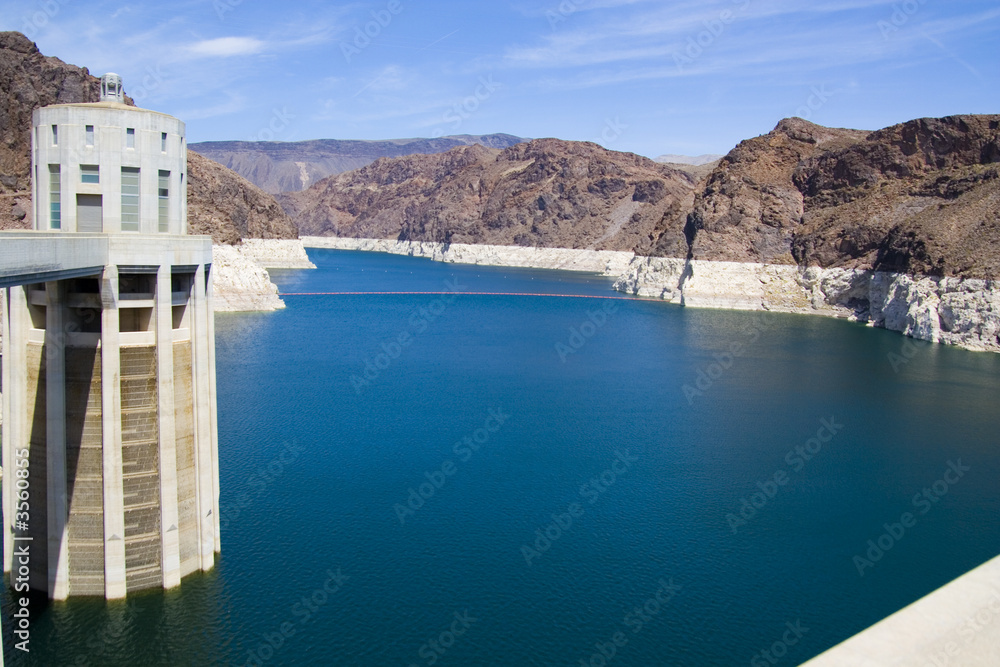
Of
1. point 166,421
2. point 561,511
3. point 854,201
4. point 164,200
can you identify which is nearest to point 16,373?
point 166,421

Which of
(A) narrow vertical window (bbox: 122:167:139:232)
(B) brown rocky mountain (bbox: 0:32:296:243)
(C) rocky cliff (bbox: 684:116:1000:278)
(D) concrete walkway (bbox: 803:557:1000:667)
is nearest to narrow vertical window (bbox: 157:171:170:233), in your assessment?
(A) narrow vertical window (bbox: 122:167:139:232)

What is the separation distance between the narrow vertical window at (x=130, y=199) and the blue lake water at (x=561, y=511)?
9.13 m

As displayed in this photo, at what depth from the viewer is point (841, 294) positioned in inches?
3738

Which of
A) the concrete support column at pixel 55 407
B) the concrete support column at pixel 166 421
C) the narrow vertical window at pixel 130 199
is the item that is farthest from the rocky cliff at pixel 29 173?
the concrete support column at pixel 166 421

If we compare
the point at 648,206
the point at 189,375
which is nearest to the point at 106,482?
the point at 189,375

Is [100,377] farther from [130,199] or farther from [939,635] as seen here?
[939,635]

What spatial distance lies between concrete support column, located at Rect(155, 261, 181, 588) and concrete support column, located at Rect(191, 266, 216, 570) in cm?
79

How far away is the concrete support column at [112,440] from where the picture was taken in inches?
732

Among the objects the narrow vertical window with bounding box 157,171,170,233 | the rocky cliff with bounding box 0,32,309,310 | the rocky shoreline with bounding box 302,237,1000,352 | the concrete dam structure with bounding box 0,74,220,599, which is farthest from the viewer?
the rocky shoreline with bounding box 302,237,1000,352

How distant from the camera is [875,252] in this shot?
92.9 m

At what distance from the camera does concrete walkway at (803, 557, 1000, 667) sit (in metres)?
11.7

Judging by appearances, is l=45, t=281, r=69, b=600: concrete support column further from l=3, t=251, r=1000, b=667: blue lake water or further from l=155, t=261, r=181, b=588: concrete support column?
l=3, t=251, r=1000, b=667: blue lake water

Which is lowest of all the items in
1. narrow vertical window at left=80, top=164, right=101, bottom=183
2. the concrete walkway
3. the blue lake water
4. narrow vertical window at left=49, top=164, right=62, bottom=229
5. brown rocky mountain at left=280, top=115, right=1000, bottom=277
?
the blue lake water

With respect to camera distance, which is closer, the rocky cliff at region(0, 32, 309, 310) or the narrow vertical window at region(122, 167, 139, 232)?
the narrow vertical window at region(122, 167, 139, 232)
